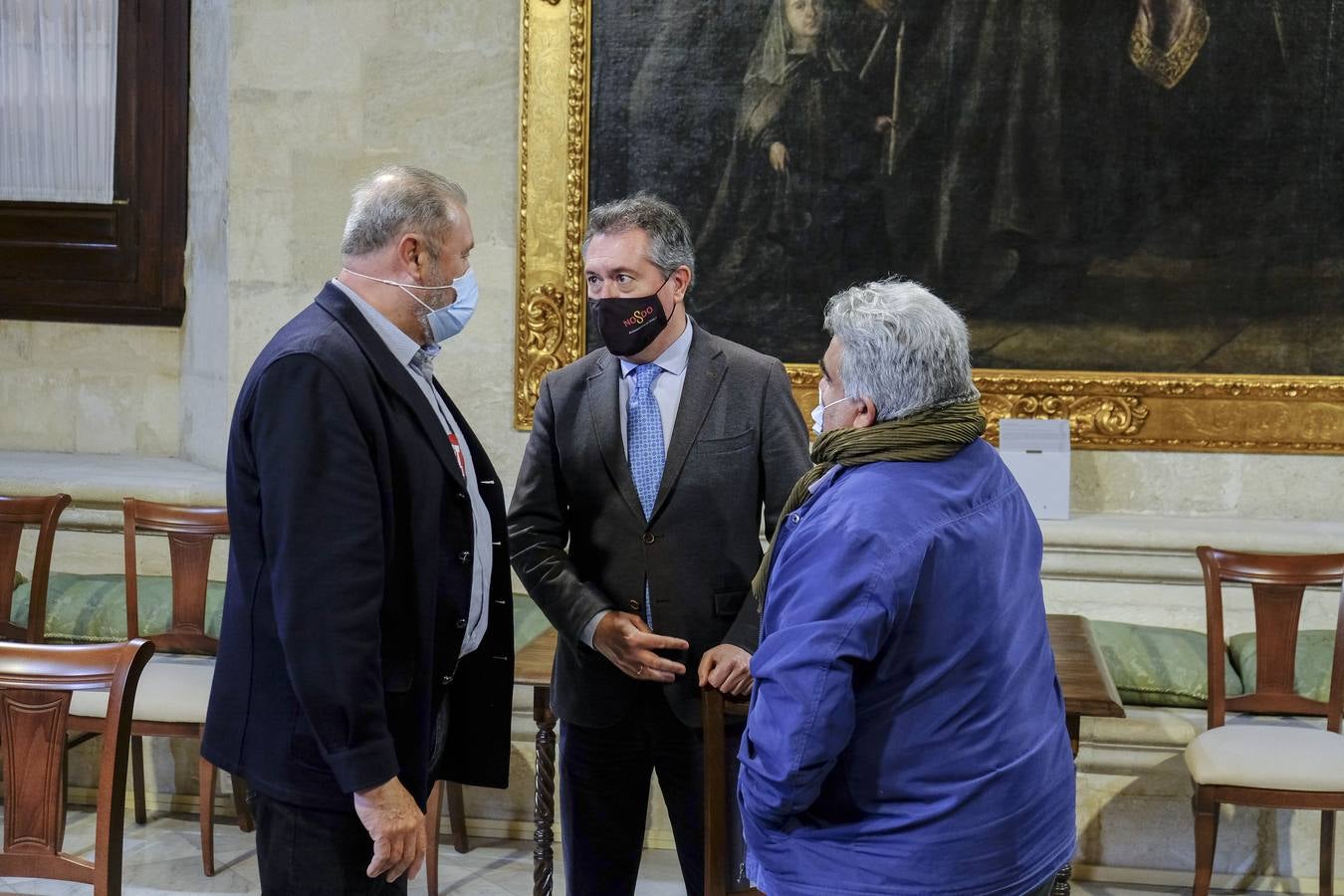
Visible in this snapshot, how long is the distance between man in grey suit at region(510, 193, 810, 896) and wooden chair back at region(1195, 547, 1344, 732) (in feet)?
6.20

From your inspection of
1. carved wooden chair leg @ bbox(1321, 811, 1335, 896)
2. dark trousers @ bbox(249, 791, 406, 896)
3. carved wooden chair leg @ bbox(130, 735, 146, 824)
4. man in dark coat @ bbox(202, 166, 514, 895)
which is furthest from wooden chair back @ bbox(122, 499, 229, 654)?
carved wooden chair leg @ bbox(1321, 811, 1335, 896)

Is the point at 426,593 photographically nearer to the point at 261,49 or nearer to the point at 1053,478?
the point at 1053,478

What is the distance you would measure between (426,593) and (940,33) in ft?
12.0

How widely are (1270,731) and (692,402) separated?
7.27 ft

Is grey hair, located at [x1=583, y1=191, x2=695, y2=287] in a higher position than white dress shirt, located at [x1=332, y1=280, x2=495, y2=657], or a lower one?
higher

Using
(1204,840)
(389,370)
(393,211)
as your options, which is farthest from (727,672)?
(1204,840)

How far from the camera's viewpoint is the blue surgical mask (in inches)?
88.8

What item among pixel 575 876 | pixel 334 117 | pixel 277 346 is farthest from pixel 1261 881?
pixel 334 117

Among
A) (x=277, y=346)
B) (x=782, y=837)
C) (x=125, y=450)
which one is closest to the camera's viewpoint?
(x=782, y=837)

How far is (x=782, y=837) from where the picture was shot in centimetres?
193

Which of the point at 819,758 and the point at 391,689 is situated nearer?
the point at 819,758

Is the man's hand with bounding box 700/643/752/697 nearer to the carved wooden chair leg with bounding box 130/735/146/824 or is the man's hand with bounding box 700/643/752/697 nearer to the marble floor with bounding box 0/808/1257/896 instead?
the marble floor with bounding box 0/808/1257/896

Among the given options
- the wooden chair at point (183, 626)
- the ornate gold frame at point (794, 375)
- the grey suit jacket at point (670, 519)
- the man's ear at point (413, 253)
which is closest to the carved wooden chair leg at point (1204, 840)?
the ornate gold frame at point (794, 375)

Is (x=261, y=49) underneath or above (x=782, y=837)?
above
